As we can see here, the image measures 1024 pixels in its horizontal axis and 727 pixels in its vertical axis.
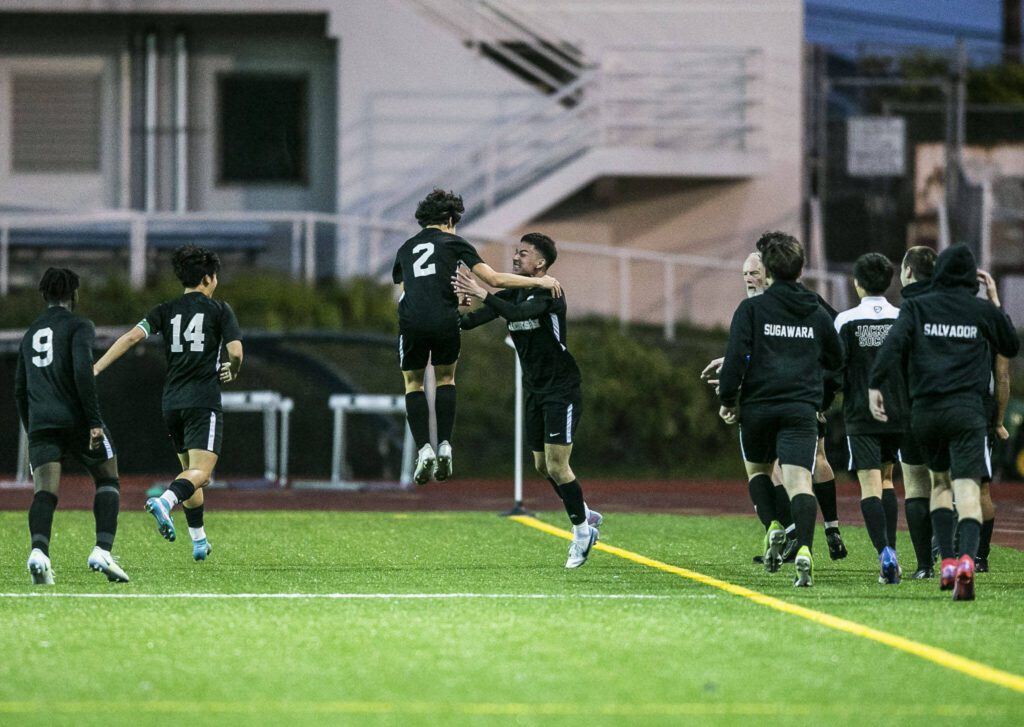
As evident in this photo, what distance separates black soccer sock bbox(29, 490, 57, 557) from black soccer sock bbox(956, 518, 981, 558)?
526cm

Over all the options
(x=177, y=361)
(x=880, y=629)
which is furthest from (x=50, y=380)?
(x=880, y=629)

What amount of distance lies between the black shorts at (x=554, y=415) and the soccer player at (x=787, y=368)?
50.8 inches

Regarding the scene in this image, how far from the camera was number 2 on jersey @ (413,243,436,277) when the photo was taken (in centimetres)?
1088

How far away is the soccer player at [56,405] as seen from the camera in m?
10.2

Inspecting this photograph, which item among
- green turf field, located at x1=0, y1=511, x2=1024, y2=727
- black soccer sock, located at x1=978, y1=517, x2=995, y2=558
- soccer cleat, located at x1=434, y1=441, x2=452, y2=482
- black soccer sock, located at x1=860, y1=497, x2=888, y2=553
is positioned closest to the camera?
green turf field, located at x1=0, y1=511, x2=1024, y2=727

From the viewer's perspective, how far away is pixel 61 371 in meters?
10.3

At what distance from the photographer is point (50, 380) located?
10.3 meters

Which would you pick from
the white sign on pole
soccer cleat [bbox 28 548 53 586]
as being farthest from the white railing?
soccer cleat [bbox 28 548 53 586]

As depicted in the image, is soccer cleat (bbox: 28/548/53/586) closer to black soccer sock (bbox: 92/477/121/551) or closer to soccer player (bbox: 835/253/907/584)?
black soccer sock (bbox: 92/477/121/551)

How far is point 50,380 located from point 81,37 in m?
21.1

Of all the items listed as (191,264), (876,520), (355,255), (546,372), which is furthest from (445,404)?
(355,255)

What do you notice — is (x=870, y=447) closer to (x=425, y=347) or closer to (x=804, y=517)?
(x=804, y=517)

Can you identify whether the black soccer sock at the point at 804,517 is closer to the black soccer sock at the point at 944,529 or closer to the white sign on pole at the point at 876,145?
the black soccer sock at the point at 944,529

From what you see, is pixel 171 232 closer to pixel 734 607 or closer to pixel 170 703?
pixel 734 607
